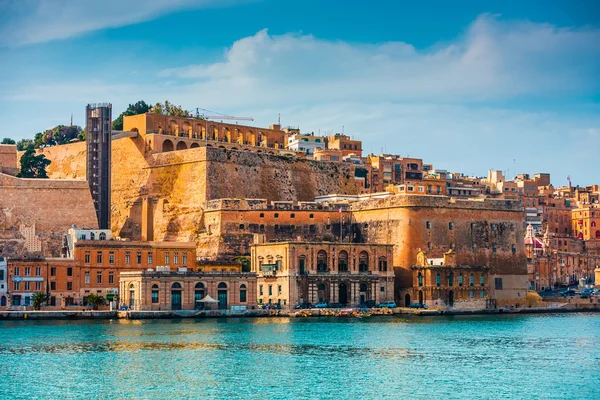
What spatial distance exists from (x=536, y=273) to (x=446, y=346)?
147 feet

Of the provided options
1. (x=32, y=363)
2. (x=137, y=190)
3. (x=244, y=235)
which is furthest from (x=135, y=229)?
(x=32, y=363)

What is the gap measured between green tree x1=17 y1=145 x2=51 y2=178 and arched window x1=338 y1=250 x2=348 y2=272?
2694 cm

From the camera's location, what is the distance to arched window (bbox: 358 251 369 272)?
71.1 meters

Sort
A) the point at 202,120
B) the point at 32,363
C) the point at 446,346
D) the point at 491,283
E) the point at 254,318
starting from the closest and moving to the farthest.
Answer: the point at 32,363, the point at 446,346, the point at 254,318, the point at 491,283, the point at 202,120

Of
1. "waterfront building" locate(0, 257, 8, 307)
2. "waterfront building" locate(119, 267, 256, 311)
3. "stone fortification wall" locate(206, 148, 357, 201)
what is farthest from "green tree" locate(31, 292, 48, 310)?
"stone fortification wall" locate(206, 148, 357, 201)

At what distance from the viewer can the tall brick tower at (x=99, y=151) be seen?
78.2 meters

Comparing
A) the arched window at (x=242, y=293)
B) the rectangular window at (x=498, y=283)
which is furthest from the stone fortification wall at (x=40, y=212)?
the rectangular window at (x=498, y=283)

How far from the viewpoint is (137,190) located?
81625mm

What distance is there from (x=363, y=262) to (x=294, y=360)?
26.8m

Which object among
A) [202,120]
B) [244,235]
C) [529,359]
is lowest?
[529,359]

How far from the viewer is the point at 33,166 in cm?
8781

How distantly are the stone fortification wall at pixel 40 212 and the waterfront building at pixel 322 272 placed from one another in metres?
11.9

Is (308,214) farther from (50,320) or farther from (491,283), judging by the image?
(50,320)

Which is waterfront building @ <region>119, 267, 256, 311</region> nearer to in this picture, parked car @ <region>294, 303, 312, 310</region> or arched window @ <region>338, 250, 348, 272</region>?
parked car @ <region>294, 303, 312, 310</region>
